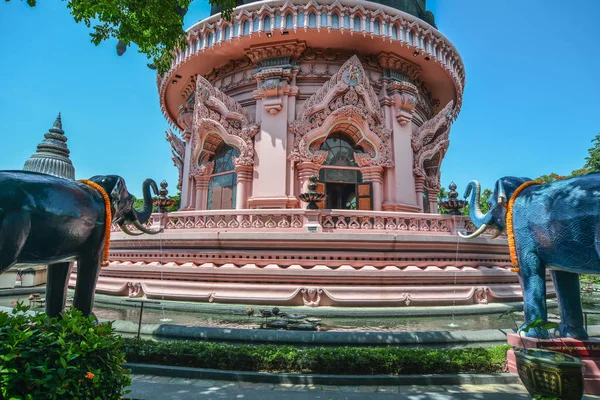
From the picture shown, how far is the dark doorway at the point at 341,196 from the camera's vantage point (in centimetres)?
1695

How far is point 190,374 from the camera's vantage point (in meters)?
4.59

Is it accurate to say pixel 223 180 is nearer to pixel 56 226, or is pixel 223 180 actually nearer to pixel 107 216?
pixel 107 216

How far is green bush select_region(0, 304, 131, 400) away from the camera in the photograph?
7.68 feet

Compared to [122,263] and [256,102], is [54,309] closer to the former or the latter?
[122,263]

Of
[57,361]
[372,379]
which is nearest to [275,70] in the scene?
[372,379]

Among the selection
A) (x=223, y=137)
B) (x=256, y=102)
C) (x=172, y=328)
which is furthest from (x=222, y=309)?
(x=256, y=102)

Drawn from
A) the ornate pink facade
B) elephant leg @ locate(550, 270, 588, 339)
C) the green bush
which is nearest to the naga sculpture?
elephant leg @ locate(550, 270, 588, 339)

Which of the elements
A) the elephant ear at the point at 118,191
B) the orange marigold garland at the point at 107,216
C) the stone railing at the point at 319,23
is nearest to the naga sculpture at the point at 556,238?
the orange marigold garland at the point at 107,216

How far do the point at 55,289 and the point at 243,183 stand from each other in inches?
425

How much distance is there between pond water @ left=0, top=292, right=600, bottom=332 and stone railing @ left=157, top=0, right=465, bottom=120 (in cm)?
1185

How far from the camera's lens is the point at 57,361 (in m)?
2.48

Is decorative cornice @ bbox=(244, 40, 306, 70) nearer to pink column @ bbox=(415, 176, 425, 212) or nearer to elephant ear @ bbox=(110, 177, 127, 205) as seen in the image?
pink column @ bbox=(415, 176, 425, 212)

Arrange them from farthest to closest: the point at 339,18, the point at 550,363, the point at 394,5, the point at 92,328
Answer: the point at 394,5 < the point at 339,18 < the point at 550,363 < the point at 92,328

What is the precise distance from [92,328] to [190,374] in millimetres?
2118
